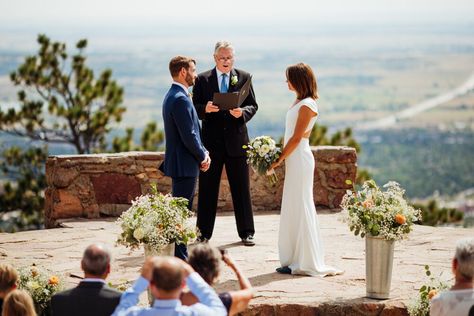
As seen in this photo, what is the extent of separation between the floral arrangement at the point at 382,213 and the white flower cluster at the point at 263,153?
1234 mm

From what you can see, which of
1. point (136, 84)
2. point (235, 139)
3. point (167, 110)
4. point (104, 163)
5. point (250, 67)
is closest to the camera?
point (167, 110)

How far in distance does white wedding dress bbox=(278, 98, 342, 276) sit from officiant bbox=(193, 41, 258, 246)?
0.92 metres

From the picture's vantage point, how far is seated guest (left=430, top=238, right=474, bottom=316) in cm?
599

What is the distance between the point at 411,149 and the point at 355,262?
93730 mm

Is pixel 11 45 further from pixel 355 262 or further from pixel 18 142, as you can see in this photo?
pixel 355 262

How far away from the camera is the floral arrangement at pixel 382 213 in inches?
306

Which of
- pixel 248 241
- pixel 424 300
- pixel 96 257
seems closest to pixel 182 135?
pixel 248 241

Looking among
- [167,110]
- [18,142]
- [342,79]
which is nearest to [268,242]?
[167,110]

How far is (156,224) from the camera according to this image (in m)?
7.72

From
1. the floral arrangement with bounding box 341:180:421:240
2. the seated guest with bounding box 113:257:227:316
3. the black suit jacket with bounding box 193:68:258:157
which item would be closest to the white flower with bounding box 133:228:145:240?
the floral arrangement with bounding box 341:180:421:240

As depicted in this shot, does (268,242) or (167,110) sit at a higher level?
(167,110)

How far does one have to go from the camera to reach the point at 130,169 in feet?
38.4

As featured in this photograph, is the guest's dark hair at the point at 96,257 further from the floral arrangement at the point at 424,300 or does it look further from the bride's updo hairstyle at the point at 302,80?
the bride's updo hairstyle at the point at 302,80

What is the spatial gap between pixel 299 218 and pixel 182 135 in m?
1.17
